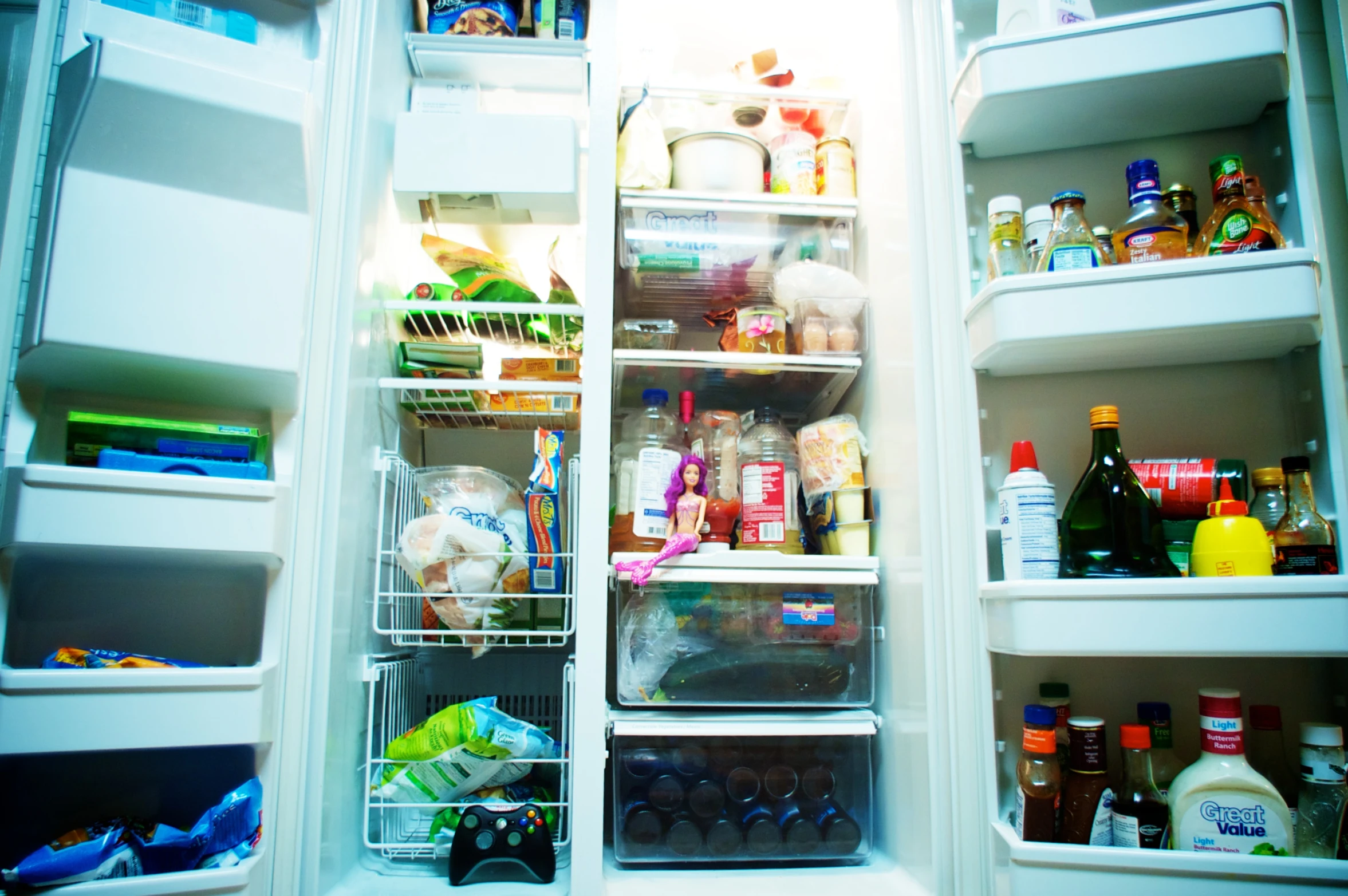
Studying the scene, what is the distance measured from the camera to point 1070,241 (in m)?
1.05

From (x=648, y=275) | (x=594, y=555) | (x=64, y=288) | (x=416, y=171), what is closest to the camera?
(x=64, y=288)

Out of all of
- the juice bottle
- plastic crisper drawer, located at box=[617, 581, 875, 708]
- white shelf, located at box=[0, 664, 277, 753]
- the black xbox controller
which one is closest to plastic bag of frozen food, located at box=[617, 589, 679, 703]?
plastic crisper drawer, located at box=[617, 581, 875, 708]

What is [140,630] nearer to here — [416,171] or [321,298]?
[321,298]

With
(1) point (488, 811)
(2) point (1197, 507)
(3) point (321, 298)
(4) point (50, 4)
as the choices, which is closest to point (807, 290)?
(2) point (1197, 507)

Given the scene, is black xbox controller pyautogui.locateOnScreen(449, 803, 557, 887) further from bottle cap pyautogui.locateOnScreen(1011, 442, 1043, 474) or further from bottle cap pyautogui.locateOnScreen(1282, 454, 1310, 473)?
bottle cap pyautogui.locateOnScreen(1282, 454, 1310, 473)

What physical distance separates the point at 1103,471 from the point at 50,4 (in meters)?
1.60

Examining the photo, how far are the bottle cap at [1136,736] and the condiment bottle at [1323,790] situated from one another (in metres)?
0.18

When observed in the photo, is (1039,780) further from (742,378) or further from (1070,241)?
(742,378)

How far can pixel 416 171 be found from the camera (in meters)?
1.35

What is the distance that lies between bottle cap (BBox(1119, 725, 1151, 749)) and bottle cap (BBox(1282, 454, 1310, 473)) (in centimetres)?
40

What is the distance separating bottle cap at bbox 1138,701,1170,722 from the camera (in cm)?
102

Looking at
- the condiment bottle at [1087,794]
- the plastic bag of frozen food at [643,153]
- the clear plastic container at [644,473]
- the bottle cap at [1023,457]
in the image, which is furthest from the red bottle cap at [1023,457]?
the plastic bag of frozen food at [643,153]

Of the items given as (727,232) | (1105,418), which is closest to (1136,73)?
(1105,418)

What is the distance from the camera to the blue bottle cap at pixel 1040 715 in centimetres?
99
